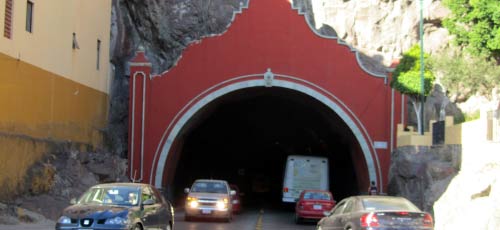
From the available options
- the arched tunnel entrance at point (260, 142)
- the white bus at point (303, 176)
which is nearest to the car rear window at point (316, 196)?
the white bus at point (303, 176)

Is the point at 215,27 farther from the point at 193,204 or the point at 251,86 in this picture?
the point at 193,204

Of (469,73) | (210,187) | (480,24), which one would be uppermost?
(480,24)

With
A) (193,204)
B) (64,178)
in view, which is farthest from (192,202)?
(64,178)

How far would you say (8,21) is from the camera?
22344mm

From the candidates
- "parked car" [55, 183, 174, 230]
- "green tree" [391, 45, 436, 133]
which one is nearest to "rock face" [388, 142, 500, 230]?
"green tree" [391, 45, 436, 133]

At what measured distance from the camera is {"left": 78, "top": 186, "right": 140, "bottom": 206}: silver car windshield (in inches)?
591

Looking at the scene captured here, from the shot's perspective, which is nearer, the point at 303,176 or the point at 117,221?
the point at 117,221

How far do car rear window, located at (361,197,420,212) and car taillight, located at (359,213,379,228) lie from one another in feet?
1.63

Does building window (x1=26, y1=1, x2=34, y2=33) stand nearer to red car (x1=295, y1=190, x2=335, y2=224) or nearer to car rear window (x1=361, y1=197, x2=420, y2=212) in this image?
red car (x1=295, y1=190, x2=335, y2=224)

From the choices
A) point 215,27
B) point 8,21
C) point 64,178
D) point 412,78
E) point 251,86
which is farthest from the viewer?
point 215,27

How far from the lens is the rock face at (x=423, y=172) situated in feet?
78.8

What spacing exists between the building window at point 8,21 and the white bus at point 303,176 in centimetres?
1705

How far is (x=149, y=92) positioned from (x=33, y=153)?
41.3ft

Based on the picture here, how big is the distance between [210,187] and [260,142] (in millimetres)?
27708
